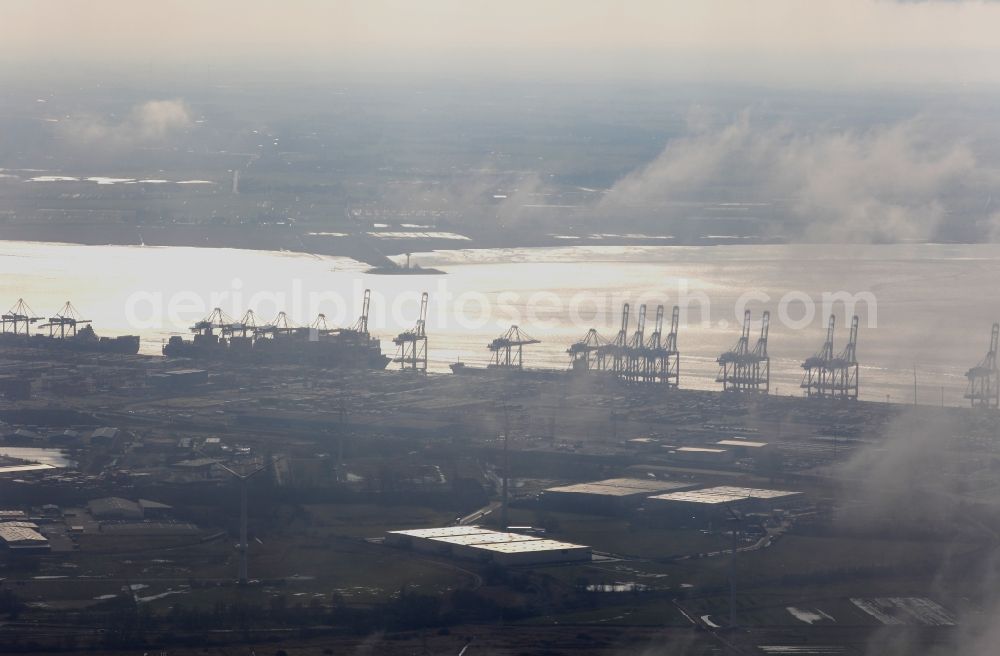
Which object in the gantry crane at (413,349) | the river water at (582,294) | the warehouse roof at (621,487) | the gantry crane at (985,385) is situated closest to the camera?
the warehouse roof at (621,487)

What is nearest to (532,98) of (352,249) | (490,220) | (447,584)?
(490,220)

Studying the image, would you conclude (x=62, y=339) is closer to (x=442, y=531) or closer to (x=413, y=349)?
(x=413, y=349)

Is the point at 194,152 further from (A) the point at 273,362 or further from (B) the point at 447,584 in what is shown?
(B) the point at 447,584

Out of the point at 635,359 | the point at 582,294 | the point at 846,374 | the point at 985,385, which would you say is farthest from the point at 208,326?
the point at 985,385

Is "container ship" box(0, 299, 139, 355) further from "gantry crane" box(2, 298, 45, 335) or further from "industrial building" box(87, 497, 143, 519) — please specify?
"industrial building" box(87, 497, 143, 519)

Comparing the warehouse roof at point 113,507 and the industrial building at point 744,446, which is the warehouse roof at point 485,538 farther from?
the industrial building at point 744,446

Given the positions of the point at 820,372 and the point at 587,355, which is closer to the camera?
the point at 820,372

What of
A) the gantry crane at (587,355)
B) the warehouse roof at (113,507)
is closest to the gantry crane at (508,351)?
the gantry crane at (587,355)
